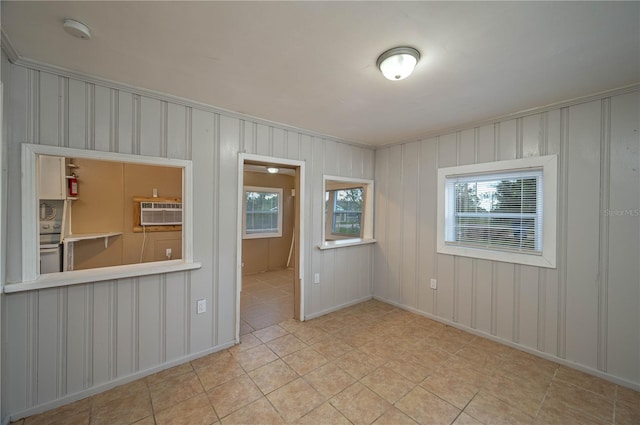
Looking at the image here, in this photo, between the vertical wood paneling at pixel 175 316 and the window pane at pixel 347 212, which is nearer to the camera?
the vertical wood paneling at pixel 175 316

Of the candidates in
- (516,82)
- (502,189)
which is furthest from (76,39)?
(502,189)

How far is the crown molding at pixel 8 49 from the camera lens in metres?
1.55

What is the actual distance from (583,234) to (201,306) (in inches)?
144

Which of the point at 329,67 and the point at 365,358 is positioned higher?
the point at 329,67

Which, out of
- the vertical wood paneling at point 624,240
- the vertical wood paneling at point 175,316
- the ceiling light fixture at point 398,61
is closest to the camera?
the ceiling light fixture at point 398,61

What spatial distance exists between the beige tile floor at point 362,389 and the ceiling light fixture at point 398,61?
93.1 inches

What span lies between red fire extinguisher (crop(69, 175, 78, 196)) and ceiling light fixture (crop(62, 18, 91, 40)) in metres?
2.88

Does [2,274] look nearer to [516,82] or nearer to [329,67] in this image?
[329,67]

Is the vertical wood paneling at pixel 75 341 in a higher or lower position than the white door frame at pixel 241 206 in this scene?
lower

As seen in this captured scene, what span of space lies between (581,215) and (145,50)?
3.76 meters

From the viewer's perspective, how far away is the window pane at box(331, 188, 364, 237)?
4523mm

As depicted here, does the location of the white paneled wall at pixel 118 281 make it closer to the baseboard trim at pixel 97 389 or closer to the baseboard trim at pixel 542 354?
the baseboard trim at pixel 97 389

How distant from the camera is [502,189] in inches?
115

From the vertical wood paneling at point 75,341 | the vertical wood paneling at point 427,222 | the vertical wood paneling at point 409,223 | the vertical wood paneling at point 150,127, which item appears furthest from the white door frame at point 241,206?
the vertical wood paneling at point 427,222
